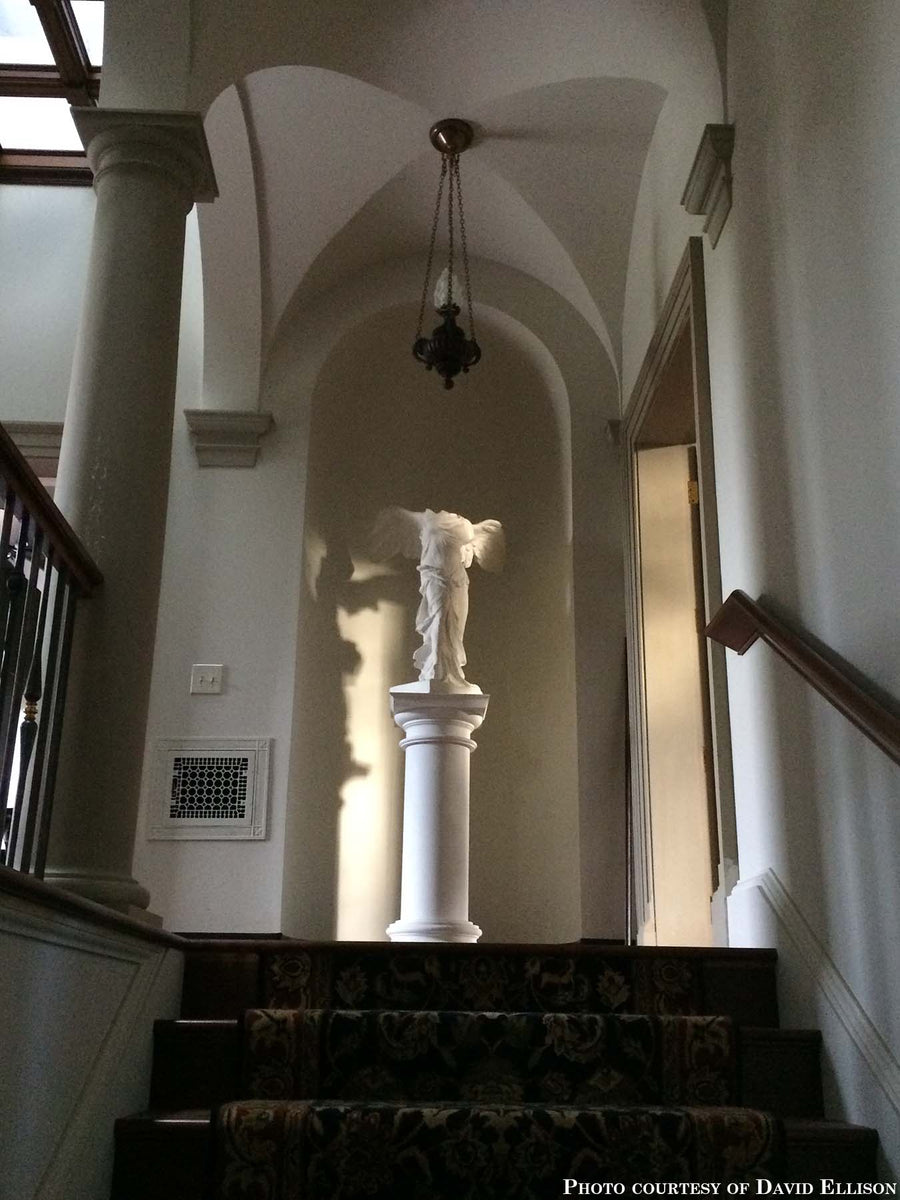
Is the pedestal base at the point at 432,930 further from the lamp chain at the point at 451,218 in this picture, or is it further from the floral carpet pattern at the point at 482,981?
the lamp chain at the point at 451,218

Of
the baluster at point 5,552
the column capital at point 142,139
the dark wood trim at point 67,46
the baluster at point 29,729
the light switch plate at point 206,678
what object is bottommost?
the baluster at point 29,729

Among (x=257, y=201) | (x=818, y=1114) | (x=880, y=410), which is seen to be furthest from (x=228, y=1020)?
(x=257, y=201)

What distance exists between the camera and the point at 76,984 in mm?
2236

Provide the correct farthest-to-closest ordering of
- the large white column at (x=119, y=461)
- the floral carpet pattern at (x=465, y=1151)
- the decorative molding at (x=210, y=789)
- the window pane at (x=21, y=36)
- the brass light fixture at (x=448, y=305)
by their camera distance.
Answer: the window pane at (x=21, y=36) → the decorative molding at (x=210, y=789) → the brass light fixture at (x=448, y=305) → the large white column at (x=119, y=461) → the floral carpet pattern at (x=465, y=1151)

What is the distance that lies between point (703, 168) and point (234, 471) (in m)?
2.62

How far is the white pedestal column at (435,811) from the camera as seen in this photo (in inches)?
181

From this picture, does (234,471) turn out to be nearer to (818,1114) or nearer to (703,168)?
(703,168)

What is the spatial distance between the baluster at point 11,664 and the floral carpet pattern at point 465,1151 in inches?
30.4

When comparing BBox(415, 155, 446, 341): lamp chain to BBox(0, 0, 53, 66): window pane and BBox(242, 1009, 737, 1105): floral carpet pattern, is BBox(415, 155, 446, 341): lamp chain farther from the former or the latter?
BBox(242, 1009, 737, 1105): floral carpet pattern

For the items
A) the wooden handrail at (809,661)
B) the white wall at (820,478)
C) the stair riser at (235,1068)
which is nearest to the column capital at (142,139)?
the white wall at (820,478)

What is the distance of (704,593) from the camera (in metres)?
4.13

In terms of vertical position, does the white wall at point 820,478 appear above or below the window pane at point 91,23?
below

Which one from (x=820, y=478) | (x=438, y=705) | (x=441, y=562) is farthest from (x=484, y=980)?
(x=441, y=562)

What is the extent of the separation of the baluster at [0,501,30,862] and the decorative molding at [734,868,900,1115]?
5.67 feet
